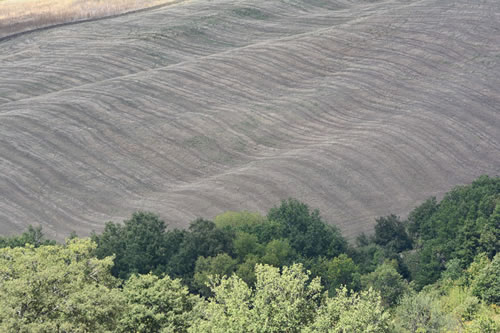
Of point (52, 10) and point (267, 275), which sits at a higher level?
point (267, 275)


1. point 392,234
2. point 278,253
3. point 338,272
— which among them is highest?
point 278,253

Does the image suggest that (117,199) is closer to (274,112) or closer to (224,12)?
(274,112)

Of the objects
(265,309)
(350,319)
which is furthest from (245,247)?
(350,319)

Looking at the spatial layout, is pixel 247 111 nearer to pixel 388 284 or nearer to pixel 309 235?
pixel 309 235

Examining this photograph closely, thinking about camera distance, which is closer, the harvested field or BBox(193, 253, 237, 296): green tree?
BBox(193, 253, 237, 296): green tree

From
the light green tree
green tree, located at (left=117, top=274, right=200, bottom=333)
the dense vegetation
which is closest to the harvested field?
the dense vegetation

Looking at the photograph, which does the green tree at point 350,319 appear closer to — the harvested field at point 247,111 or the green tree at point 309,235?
the green tree at point 309,235

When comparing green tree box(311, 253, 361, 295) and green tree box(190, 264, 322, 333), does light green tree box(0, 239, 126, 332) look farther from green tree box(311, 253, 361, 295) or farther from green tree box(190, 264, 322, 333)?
green tree box(311, 253, 361, 295)
